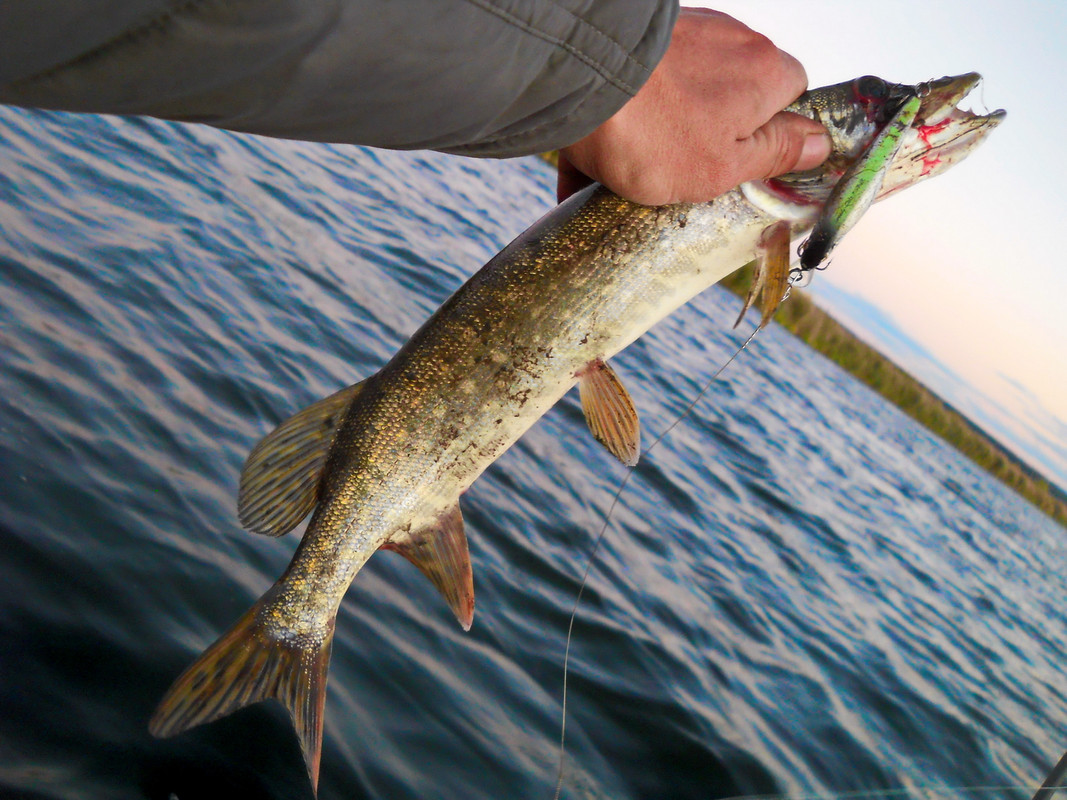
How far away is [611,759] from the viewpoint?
11.9 feet

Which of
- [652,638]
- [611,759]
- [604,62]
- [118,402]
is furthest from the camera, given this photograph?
[652,638]

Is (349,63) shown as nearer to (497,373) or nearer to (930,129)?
(497,373)

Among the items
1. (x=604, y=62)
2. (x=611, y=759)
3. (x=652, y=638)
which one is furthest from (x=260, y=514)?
(x=652, y=638)

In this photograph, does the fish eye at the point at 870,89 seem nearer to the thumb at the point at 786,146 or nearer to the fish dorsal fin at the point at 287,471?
the thumb at the point at 786,146

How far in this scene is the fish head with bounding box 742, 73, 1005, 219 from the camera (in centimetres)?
227

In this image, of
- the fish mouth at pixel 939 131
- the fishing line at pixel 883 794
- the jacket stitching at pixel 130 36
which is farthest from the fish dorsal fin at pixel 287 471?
the fishing line at pixel 883 794

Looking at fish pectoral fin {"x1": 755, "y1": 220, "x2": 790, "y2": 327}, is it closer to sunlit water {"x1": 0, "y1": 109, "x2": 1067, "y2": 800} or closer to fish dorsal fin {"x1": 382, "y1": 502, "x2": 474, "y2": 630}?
fish dorsal fin {"x1": 382, "y1": 502, "x2": 474, "y2": 630}

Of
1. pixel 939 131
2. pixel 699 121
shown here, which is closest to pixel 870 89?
pixel 939 131

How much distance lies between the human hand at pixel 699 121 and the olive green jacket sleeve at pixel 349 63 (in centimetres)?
30

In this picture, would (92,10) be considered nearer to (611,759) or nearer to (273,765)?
(273,765)

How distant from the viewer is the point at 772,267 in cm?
244

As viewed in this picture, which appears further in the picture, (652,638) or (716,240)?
(652,638)

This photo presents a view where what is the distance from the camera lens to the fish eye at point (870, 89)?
2307mm

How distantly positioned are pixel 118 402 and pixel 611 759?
311 centimetres
